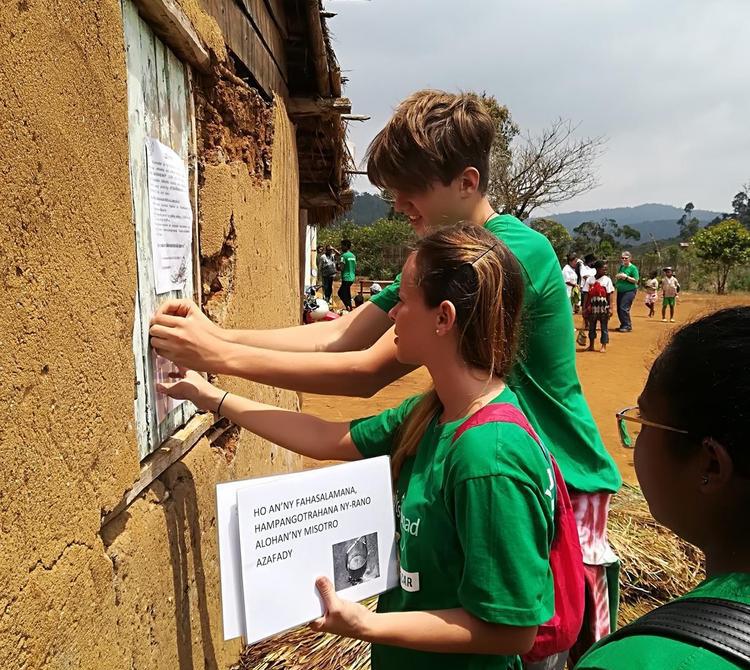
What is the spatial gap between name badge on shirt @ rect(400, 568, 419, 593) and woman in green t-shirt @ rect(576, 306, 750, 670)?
0.59 meters

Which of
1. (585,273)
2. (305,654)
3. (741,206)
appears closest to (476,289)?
(305,654)

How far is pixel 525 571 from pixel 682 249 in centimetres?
3991

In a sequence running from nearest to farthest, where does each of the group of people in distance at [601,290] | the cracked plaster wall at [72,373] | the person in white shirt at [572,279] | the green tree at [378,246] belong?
the cracked plaster wall at [72,373], the group of people in distance at [601,290], the person in white shirt at [572,279], the green tree at [378,246]

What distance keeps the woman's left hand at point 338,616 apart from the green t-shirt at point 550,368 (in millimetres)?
734

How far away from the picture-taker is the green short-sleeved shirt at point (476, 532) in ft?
4.30

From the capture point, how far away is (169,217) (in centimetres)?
200

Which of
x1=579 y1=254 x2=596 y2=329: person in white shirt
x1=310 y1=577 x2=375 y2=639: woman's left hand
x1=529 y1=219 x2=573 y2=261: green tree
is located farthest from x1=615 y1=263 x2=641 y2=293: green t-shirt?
x1=529 y1=219 x2=573 y2=261: green tree

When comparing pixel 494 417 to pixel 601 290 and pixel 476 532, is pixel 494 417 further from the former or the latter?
pixel 601 290

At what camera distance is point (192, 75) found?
238 cm

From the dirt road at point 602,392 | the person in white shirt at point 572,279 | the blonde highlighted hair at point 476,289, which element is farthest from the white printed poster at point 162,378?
the person in white shirt at point 572,279

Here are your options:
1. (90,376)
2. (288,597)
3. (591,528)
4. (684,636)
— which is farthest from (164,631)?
(684,636)

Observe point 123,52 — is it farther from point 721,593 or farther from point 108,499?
point 721,593

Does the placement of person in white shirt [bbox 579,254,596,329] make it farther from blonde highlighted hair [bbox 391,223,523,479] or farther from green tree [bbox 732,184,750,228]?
green tree [bbox 732,184,750,228]

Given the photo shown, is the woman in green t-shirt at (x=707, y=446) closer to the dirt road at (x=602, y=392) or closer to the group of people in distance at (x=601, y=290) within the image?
the dirt road at (x=602, y=392)
